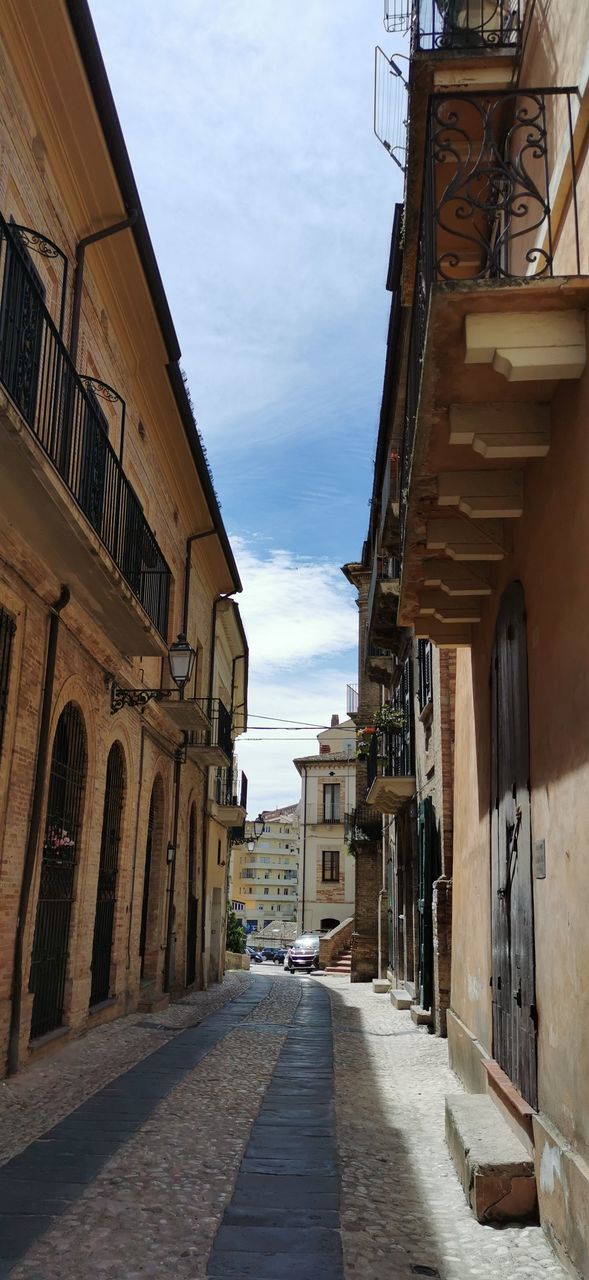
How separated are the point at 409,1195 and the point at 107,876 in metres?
6.99

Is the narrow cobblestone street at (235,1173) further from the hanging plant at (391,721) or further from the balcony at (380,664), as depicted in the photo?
the balcony at (380,664)

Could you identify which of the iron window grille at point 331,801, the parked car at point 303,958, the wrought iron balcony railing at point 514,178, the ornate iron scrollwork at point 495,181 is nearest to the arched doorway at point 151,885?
the ornate iron scrollwork at point 495,181

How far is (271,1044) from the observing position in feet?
35.4

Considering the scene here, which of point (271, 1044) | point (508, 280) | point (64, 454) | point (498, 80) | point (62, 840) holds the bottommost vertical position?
point (271, 1044)

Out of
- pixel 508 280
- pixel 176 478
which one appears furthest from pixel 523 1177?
pixel 176 478

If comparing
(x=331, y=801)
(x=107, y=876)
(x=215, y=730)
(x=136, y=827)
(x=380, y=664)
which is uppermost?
(x=331, y=801)

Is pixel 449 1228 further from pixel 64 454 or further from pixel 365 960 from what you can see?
pixel 365 960

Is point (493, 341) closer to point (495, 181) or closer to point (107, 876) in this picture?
point (495, 181)

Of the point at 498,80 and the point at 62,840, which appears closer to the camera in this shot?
the point at 498,80

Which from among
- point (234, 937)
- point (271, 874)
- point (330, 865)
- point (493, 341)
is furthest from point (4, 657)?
point (271, 874)

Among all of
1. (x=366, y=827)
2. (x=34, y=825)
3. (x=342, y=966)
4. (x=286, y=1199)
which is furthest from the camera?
(x=342, y=966)

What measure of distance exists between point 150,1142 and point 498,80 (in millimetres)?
7106

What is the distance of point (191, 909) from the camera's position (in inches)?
698

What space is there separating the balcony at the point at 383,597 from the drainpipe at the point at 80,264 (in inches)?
223
